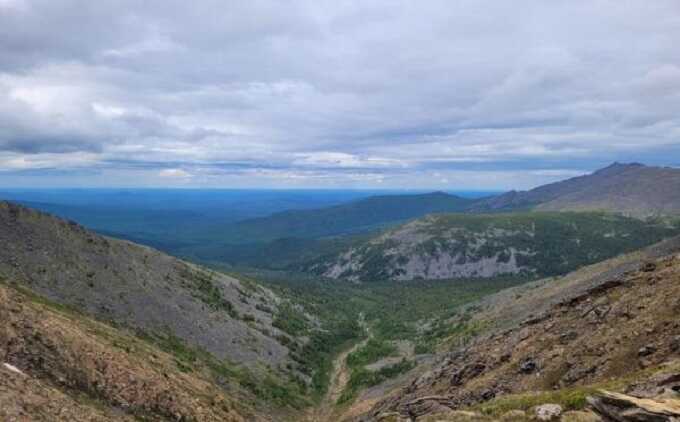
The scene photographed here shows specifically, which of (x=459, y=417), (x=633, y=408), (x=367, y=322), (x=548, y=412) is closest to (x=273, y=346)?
(x=367, y=322)

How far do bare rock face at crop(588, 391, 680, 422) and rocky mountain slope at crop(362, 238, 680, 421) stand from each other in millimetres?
35

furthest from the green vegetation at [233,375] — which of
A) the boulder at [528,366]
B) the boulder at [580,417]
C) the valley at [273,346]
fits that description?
the boulder at [580,417]

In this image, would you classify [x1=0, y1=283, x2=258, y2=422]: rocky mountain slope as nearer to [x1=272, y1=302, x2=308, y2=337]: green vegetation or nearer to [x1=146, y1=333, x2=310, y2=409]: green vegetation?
[x1=146, y1=333, x2=310, y2=409]: green vegetation

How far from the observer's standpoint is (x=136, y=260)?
297 feet

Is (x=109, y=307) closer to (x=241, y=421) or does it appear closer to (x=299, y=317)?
(x=241, y=421)

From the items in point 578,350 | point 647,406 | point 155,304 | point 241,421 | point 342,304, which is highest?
point 647,406

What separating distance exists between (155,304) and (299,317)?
4692cm

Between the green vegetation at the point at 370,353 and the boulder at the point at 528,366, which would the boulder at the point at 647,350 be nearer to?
the boulder at the point at 528,366

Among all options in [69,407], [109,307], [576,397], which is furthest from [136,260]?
[576,397]

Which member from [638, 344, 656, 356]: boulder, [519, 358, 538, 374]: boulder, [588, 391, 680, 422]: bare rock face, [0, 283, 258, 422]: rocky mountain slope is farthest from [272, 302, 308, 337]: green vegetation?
[588, 391, 680, 422]: bare rock face

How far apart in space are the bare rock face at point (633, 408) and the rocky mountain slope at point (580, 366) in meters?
0.04

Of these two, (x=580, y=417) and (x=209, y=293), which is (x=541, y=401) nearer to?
(x=580, y=417)

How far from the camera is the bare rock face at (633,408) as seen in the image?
1888 cm

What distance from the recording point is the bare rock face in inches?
743
